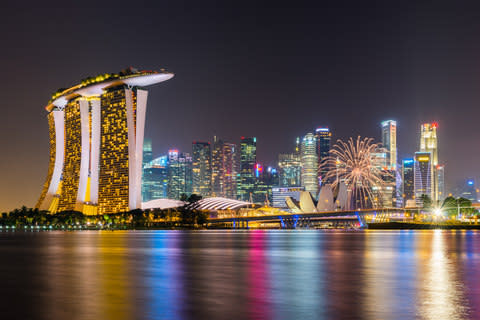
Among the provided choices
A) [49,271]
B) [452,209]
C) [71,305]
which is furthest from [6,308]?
[452,209]

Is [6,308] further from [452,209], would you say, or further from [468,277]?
[452,209]

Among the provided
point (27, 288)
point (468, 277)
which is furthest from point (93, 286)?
point (468, 277)

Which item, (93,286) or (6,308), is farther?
(93,286)

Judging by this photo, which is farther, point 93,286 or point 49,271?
point 49,271

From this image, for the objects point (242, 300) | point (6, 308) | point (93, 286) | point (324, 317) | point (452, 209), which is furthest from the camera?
point (452, 209)

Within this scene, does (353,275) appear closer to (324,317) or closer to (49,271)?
(324,317)

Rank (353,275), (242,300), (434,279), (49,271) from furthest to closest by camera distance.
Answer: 1. (49,271)
2. (353,275)
3. (434,279)
4. (242,300)

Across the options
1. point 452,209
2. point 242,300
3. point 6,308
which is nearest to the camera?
point 6,308

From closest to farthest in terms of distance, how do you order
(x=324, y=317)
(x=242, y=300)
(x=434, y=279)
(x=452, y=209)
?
(x=324, y=317) < (x=242, y=300) < (x=434, y=279) < (x=452, y=209)

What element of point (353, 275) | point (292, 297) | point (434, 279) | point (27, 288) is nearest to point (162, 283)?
point (27, 288)
